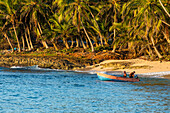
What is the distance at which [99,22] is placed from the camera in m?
62.9

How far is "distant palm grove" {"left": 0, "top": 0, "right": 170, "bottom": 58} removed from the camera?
4822cm

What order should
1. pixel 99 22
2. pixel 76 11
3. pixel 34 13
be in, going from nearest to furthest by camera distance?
pixel 76 11, pixel 99 22, pixel 34 13

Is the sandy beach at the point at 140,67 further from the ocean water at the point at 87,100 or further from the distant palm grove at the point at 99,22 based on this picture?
the ocean water at the point at 87,100

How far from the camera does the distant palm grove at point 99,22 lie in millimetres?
48219

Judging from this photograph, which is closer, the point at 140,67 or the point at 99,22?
the point at 140,67

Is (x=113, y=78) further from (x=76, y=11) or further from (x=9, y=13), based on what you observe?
Answer: (x=9, y=13)

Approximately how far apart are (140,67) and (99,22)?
21556 millimetres

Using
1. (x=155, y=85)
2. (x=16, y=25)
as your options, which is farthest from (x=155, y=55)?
(x=16, y=25)

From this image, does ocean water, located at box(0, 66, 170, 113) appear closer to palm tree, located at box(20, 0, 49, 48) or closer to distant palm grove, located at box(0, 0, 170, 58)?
distant palm grove, located at box(0, 0, 170, 58)

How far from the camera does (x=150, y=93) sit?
2462 centimetres

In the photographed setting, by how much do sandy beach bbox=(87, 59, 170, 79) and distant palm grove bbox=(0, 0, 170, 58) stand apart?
3.88 m

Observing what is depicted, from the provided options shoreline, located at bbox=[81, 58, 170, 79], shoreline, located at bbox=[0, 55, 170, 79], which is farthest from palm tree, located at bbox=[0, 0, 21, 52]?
shoreline, located at bbox=[81, 58, 170, 79]

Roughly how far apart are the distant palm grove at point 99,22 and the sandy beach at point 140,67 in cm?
388

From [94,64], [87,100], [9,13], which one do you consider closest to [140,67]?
[94,64]
